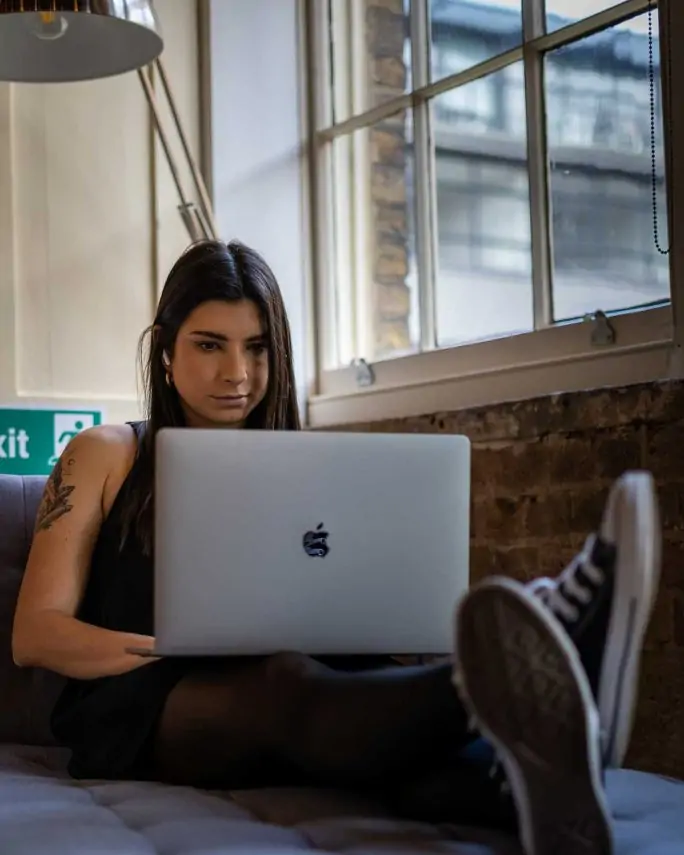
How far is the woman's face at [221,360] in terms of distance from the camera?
1.64m

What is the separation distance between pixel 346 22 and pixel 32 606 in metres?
1.89

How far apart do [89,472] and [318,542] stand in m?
0.43

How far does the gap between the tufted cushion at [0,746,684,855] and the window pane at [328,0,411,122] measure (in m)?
1.84

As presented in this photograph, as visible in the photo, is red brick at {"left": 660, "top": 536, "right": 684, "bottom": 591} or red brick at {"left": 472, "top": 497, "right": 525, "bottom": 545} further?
red brick at {"left": 472, "top": 497, "right": 525, "bottom": 545}

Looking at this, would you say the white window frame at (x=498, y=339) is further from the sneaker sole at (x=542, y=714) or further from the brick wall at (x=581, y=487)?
the sneaker sole at (x=542, y=714)

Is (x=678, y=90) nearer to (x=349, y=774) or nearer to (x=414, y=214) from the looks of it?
(x=414, y=214)

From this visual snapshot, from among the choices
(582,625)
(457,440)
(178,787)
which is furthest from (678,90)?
(178,787)

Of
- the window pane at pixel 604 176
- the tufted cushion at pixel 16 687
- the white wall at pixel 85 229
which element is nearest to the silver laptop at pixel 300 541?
the tufted cushion at pixel 16 687

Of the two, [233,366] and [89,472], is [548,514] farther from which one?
[89,472]

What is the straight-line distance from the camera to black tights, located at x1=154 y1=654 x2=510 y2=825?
1.11 meters

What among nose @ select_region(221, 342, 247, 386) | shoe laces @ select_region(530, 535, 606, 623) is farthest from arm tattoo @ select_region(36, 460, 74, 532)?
shoe laces @ select_region(530, 535, 606, 623)

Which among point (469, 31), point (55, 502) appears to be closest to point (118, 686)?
point (55, 502)

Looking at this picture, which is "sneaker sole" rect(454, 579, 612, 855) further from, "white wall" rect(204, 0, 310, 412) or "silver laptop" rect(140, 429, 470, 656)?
"white wall" rect(204, 0, 310, 412)

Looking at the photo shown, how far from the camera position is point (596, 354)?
207 centimetres
